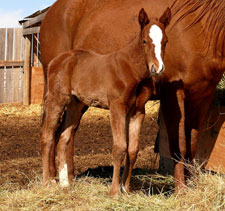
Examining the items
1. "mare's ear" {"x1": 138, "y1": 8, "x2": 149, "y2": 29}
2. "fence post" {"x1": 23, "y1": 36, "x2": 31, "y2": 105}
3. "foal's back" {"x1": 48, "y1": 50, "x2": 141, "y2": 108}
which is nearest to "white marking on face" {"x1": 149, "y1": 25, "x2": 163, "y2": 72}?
"mare's ear" {"x1": 138, "y1": 8, "x2": 149, "y2": 29}

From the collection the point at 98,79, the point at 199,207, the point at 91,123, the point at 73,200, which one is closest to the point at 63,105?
the point at 98,79

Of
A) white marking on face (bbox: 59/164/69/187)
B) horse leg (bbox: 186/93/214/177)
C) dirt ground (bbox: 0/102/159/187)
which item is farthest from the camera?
dirt ground (bbox: 0/102/159/187)

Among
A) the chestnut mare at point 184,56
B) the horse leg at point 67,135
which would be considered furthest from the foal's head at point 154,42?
the horse leg at point 67,135

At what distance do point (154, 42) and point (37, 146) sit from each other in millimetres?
4220

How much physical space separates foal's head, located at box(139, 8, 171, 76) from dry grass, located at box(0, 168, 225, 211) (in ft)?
3.53

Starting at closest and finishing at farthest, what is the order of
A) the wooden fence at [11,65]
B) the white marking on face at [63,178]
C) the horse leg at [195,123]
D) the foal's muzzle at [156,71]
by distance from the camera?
the foal's muzzle at [156,71] < the white marking on face at [63,178] < the horse leg at [195,123] < the wooden fence at [11,65]

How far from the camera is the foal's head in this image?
12.3ft

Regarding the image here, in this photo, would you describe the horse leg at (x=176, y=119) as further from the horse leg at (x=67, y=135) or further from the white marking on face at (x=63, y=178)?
the white marking on face at (x=63, y=178)

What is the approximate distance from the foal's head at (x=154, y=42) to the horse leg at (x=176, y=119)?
82 centimetres

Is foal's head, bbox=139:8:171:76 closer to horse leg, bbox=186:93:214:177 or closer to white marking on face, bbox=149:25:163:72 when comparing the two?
white marking on face, bbox=149:25:163:72

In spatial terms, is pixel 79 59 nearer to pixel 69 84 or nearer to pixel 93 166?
pixel 69 84

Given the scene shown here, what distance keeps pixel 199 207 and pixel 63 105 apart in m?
1.69

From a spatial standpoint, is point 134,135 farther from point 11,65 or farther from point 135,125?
point 11,65

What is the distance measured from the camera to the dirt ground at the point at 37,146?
6.15m
